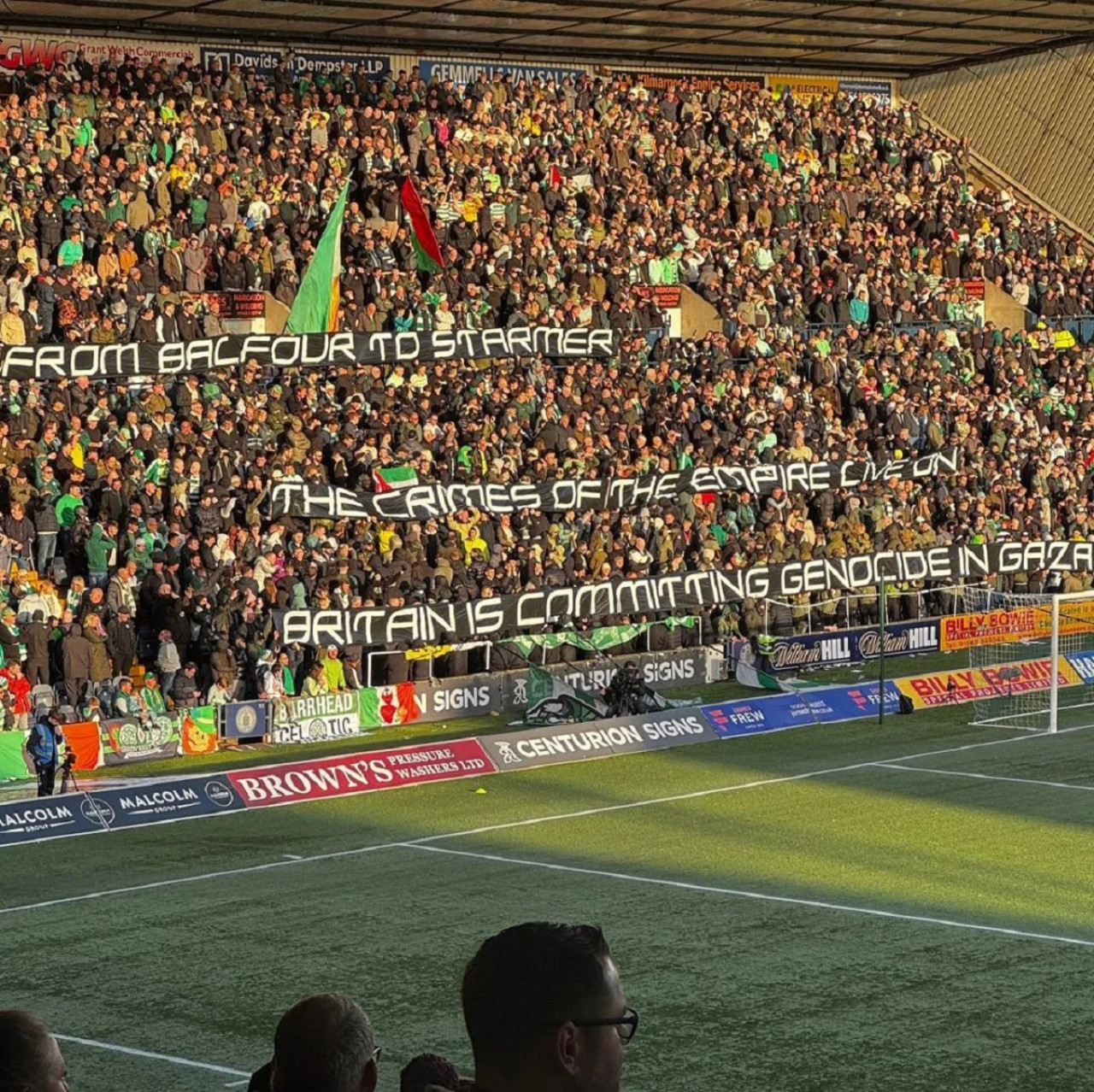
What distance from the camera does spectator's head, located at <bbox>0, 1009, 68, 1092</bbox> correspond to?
4.33 metres

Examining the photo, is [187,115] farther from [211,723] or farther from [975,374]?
[975,374]

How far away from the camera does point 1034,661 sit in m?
33.9

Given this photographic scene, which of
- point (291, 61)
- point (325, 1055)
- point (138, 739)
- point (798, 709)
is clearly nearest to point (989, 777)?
point (798, 709)

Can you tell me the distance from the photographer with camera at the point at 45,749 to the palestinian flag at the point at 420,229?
15550 millimetres

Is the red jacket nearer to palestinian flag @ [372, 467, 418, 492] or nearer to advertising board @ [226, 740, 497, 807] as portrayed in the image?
advertising board @ [226, 740, 497, 807]

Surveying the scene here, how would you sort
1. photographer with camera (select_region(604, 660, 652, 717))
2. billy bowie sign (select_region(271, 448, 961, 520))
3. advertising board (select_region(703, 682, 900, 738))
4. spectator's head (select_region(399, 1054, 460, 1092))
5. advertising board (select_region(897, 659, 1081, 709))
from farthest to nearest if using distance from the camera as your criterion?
1. advertising board (select_region(897, 659, 1081, 709))
2. billy bowie sign (select_region(271, 448, 961, 520))
3. advertising board (select_region(703, 682, 900, 738))
4. photographer with camera (select_region(604, 660, 652, 717))
5. spectator's head (select_region(399, 1054, 460, 1092))

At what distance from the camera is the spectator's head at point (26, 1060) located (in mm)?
4332

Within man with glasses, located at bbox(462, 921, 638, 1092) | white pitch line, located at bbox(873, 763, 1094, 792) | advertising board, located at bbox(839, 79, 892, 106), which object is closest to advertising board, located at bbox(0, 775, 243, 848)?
white pitch line, located at bbox(873, 763, 1094, 792)

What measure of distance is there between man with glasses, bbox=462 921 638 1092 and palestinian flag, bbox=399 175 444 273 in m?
34.8

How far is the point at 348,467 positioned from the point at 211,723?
20.1 feet

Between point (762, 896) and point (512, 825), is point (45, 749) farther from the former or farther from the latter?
point (762, 896)

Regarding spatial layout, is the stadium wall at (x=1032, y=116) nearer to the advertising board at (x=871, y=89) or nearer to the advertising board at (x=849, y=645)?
the advertising board at (x=871, y=89)

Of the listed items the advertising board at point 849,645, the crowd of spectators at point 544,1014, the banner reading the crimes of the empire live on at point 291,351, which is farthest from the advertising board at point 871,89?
the crowd of spectators at point 544,1014

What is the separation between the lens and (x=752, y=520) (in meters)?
38.0
